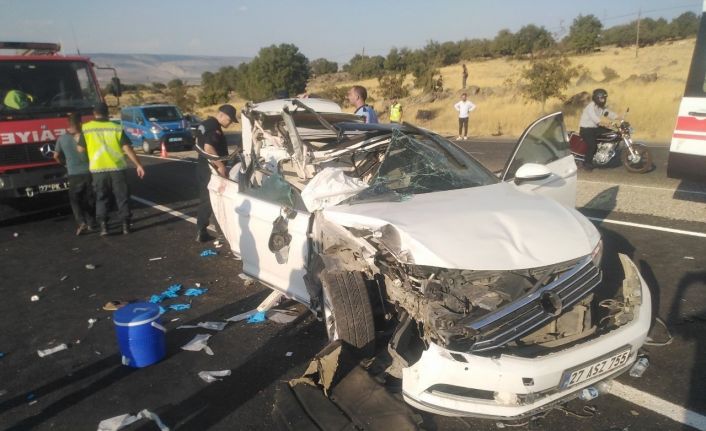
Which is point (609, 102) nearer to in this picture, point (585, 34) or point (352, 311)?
point (352, 311)

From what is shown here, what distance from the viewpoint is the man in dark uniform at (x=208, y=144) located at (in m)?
6.50

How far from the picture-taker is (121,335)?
3689 millimetres

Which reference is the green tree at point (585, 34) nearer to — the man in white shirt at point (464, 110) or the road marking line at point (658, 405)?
the man in white shirt at point (464, 110)

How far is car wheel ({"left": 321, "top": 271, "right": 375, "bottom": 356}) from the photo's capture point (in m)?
3.31

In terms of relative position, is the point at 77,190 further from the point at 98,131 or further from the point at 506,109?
the point at 506,109

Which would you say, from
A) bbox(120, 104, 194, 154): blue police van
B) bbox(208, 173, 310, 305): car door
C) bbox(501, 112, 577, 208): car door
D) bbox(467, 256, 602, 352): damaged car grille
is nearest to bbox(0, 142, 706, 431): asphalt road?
bbox(208, 173, 310, 305): car door

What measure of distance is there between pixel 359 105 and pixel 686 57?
38.4 meters

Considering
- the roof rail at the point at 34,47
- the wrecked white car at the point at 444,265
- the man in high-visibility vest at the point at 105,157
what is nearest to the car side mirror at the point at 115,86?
the roof rail at the point at 34,47

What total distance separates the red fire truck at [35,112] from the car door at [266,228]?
4439mm

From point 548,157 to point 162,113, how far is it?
1700cm

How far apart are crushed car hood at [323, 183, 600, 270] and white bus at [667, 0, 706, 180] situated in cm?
460

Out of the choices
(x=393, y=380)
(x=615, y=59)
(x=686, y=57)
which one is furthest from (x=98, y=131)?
(x=615, y=59)

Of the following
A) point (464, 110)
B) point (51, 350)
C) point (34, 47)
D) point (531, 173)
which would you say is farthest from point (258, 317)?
point (464, 110)

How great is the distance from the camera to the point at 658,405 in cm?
310
